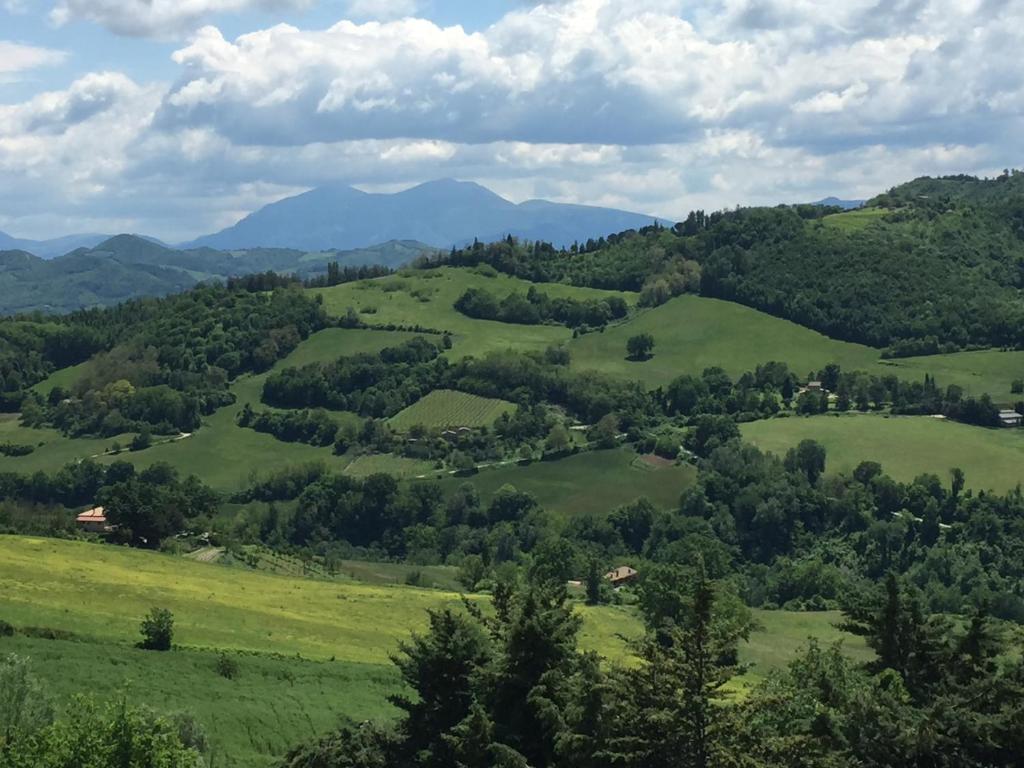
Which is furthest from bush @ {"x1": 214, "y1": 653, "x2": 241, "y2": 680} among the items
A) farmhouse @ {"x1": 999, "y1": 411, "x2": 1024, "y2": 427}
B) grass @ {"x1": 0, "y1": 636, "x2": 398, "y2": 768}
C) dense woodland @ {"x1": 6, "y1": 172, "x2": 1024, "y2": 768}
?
farmhouse @ {"x1": 999, "y1": 411, "x2": 1024, "y2": 427}

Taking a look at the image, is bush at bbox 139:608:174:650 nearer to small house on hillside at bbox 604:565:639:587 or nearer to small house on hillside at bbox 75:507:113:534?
small house on hillside at bbox 75:507:113:534

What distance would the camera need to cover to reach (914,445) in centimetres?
18462

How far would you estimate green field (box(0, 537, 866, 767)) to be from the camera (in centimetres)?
6178

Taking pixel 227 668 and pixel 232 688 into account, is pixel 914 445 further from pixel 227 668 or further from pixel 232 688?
pixel 232 688

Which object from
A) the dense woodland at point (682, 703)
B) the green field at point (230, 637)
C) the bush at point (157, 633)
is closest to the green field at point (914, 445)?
the green field at point (230, 637)

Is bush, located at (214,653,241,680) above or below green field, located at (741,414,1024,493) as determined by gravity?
above

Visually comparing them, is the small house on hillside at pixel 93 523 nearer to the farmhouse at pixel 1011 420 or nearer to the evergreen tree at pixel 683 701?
the evergreen tree at pixel 683 701

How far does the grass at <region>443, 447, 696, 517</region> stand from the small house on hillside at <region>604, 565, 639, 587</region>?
95.7 ft

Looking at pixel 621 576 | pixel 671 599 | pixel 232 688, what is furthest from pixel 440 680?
pixel 621 576

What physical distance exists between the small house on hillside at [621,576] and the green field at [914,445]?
49.5 m

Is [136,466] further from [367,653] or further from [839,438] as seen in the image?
[367,653]

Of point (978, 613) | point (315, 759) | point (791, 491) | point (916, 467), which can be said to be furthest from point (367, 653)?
point (916, 467)

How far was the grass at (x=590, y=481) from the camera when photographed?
7032 inches

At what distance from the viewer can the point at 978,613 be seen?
46.4 m
